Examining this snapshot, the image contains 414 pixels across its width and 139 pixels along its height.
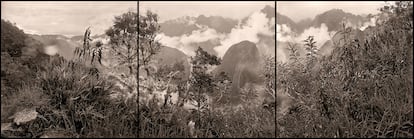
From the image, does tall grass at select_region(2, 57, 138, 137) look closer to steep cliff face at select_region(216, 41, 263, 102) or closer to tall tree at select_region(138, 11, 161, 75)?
tall tree at select_region(138, 11, 161, 75)

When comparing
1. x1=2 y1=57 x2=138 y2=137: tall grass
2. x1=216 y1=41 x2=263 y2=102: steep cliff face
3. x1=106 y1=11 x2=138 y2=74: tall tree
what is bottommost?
x1=2 y1=57 x2=138 y2=137: tall grass

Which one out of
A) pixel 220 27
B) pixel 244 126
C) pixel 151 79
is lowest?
pixel 244 126

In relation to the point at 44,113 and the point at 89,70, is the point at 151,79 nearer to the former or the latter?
the point at 89,70

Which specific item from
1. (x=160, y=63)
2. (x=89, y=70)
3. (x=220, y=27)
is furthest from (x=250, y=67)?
(x=89, y=70)

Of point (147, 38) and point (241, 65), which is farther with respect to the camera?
point (241, 65)

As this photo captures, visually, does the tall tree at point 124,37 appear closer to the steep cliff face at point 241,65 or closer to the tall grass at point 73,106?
the tall grass at point 73,106

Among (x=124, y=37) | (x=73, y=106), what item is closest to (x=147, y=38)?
(x=124, y=37)

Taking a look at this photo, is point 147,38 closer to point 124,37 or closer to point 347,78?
point 124,37
